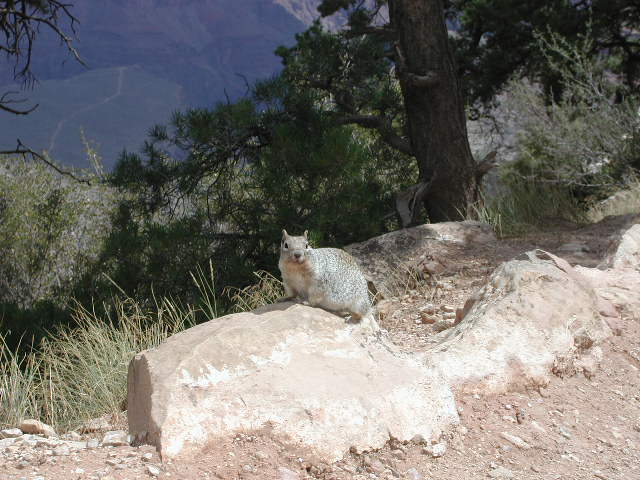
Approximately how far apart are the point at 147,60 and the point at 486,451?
15878 mm

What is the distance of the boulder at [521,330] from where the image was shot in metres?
3.42

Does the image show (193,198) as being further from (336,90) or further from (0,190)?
(0,190)

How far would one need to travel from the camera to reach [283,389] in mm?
2830

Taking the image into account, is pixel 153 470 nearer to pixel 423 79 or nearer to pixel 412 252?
pixel 412 252

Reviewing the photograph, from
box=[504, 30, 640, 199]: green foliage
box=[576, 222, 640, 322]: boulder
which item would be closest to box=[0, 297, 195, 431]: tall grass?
box=[576, 222, 640, 322]: boulder

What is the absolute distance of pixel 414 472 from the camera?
2754 mm

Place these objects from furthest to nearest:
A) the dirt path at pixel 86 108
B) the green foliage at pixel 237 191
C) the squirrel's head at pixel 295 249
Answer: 1. the dirt path at pixel 86 108
2. the green foliage at pixel 237 191
3. the squirrel's head at pixel 295 249

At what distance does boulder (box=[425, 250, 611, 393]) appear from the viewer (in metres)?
3.42

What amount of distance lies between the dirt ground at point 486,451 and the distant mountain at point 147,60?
42.2ft

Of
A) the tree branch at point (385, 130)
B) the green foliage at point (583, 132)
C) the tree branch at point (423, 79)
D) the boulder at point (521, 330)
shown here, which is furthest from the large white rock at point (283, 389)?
the green foliage at point (583, 132)

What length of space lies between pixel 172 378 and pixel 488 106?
34.3ft

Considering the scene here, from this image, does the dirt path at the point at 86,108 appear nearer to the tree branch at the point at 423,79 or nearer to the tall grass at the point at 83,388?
the tree branch at the point at 423,79

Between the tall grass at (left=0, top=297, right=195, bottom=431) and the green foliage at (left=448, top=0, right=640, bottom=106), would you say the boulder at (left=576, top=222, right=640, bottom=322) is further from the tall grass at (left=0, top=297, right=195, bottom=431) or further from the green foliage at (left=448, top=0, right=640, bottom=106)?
the green foliage at (left=448, top=0, right=640, bottom=106)

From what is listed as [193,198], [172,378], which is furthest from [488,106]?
[172,378]
